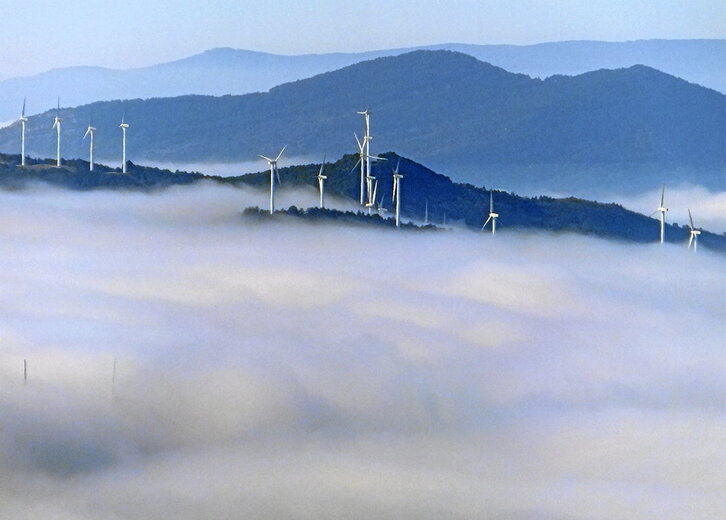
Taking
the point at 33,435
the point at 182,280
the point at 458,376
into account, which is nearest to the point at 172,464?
the point at 33,435

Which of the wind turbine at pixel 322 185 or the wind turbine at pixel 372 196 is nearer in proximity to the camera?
the wind turbine at pixel 322 185

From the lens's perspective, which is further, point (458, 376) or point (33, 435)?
point (458, 376)

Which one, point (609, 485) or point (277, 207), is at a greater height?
point (277, 207)

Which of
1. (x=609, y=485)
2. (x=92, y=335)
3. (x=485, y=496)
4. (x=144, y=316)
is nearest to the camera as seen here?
(x=485, y=496)

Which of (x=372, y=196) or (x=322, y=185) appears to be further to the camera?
(x=372, y=196)

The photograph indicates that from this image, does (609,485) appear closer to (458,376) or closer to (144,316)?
(458,376)

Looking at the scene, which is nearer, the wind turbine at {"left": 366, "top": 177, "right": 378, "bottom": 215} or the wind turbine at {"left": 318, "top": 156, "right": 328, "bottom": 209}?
the wind turbine at {"left": 318, "top": 156, "right": 328, "bottom": 209}

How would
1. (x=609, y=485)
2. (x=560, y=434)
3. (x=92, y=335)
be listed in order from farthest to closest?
(x=92, y=335) → (x=560, y=434) → (x=609, y=485)

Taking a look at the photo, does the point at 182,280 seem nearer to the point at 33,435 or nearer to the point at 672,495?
the point at 33,435

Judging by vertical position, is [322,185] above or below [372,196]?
above
